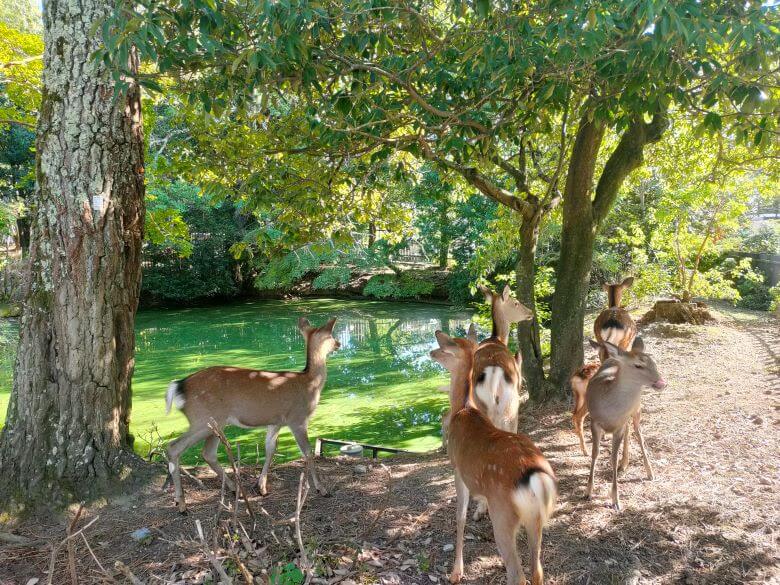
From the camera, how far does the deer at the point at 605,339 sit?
501 centimetres

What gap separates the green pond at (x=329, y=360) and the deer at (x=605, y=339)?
2.68m

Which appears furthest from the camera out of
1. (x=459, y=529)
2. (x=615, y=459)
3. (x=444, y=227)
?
(x=444, y=227)

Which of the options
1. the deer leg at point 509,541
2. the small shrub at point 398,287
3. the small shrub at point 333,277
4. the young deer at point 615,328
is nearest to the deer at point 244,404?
the deer leg at point 509,541

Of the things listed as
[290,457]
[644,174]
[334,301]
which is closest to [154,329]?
[334,301]

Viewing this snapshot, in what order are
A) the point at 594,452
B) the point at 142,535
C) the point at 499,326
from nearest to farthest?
1. the point at 142,535
2. the point at 594,452
3. the point at 499,326

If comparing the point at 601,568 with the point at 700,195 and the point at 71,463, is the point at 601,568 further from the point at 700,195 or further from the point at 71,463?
the point at 700,195

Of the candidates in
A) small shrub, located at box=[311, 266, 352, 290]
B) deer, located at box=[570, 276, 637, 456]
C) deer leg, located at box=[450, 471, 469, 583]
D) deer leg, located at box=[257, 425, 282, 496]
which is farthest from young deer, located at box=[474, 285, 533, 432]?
small shrub, located at box=[311, 266, 352, 290]

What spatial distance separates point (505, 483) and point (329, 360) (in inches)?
437

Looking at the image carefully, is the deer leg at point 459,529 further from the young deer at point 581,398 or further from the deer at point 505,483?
the young deer at point 581,398

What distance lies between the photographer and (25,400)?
3.65 m

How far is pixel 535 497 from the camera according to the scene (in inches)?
99.3

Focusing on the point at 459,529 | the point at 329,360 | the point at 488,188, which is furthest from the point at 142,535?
the point at 329,360

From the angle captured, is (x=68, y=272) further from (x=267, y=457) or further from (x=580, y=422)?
(x=580, y=422)

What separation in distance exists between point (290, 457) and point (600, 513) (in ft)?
13.1
